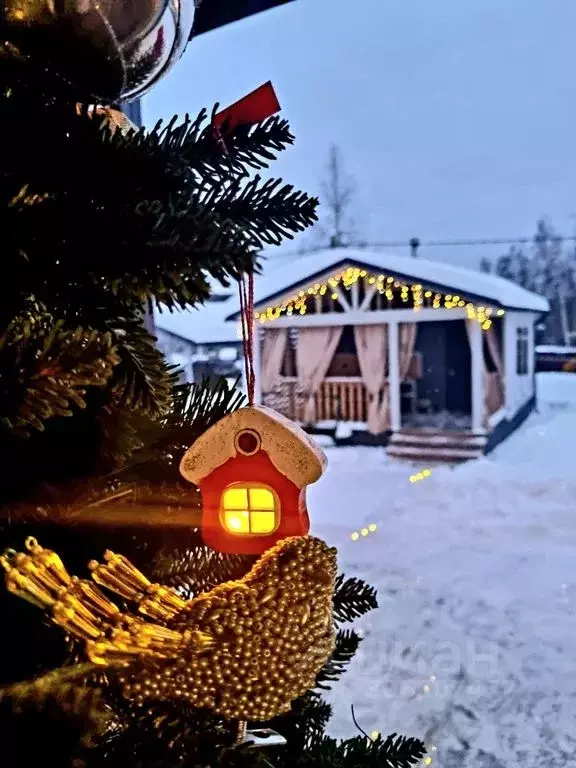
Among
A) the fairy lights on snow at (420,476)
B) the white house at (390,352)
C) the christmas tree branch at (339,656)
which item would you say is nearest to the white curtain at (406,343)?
the white house at (390,352)

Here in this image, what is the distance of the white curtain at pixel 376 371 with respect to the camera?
A: 26.7ft

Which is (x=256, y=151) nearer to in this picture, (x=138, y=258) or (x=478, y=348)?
(x=138, y=258)

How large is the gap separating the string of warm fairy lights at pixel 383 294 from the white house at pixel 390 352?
1 centimetres

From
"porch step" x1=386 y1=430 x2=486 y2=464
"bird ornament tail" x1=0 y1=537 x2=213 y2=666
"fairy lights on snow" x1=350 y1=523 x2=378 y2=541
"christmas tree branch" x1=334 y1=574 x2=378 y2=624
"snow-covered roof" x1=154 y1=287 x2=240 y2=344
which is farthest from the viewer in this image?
"snow-covered roof" x1=154 y1=287 x2=240 y2=344

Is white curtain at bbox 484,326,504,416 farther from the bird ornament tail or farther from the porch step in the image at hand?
the bird ornament tail

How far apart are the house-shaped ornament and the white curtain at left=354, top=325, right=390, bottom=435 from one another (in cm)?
750

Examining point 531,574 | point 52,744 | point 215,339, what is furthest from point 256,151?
point 215,339

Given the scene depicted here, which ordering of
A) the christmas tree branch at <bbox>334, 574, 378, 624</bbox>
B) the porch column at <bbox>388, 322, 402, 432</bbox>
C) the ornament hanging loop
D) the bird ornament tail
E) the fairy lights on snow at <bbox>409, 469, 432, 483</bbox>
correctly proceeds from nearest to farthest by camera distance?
the bird ornament tail < the ornament hanging loop < the christmas tree branch at <bbox>334, 574, 378, 624</bbox> < the fairy lights on snow at <bbox>409, 469, 432, 483</bbox> < the porch column at <bbox>388, 322, 402, 432</bbox>

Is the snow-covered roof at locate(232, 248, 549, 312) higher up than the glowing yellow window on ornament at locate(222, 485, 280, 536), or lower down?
higher up

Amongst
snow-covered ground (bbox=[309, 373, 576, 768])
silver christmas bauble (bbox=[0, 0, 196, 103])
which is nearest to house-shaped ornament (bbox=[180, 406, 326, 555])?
silver christmas bauble (bbox=[0, 0, 196, 103])

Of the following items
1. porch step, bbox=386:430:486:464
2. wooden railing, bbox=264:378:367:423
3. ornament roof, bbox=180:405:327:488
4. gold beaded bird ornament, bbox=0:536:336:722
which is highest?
ornament roof, bbox=180:405:327:488

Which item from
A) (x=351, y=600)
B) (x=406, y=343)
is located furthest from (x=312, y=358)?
(x=351, y=600)

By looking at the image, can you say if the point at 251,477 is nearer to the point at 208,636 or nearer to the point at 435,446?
the point at 208,636

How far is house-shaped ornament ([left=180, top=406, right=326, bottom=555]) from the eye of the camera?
692mm
